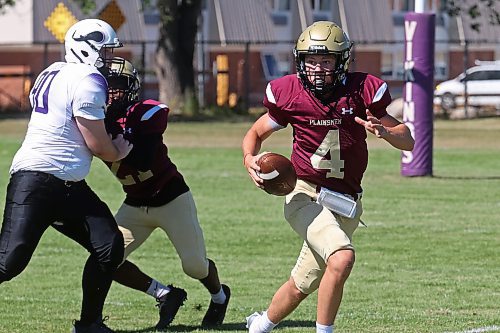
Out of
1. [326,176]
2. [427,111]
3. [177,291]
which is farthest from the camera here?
[427,111]

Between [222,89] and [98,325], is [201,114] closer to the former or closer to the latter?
[222,89]

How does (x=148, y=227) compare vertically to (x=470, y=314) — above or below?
above

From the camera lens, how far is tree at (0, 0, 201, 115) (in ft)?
104

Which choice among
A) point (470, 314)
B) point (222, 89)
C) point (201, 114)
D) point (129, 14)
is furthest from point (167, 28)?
point (470, 314)

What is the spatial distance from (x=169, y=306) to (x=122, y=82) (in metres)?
1.43

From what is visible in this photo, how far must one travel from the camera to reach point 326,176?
21.0 ft

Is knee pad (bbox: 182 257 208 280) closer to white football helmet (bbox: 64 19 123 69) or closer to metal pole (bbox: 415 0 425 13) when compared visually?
white football helmet (bbox: 64 19 123 69)

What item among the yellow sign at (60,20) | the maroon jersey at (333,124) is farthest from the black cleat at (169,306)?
the yellow sign at (60,20)

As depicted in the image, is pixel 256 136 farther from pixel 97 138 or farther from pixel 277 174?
pixel 97 138

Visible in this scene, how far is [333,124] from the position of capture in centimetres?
633

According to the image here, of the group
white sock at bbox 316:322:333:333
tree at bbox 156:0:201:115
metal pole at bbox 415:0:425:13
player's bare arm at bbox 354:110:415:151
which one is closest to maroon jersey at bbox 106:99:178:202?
player's bare arm at bbox 354:110:415:151

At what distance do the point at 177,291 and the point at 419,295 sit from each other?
82.2 inches

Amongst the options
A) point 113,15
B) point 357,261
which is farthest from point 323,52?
point 113,15

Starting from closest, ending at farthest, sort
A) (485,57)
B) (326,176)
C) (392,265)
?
1. (326,176)
2. (392,265)
3. (485,57)
